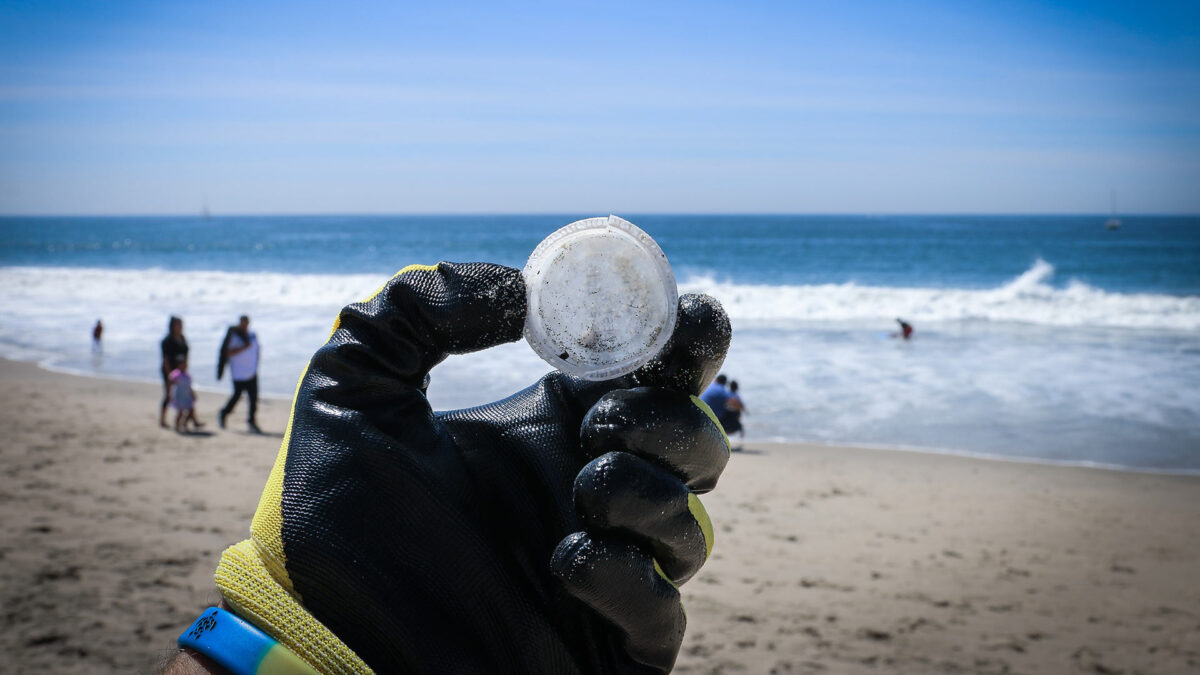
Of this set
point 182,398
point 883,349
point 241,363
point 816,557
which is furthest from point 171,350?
point 883,349

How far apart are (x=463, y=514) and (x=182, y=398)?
1051 cm

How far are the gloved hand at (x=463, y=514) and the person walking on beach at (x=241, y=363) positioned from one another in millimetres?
10130

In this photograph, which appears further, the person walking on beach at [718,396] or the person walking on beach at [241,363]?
the person walking on beach at [241,363]

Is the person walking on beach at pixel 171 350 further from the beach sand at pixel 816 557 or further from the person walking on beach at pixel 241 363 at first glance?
the beach sand at pixel 816 557

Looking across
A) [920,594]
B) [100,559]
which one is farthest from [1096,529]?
[100,559]

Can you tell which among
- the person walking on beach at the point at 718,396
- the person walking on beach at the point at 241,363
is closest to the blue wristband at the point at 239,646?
the person walking on beach at the point at 718,396

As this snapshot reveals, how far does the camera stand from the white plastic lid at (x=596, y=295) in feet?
4.69

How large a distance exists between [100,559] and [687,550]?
6.29 m

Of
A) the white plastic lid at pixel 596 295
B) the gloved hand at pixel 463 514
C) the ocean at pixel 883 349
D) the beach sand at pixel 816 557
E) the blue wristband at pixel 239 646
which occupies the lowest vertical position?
the beach sand at pixel 816 557

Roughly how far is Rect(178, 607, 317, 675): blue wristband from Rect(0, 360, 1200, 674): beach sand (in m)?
3.99

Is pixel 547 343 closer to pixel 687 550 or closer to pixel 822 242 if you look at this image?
pixel 687 550

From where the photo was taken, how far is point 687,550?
1.42 metres

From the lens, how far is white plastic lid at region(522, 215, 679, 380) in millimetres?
1430

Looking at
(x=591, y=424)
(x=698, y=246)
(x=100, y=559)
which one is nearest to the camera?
(x=591, y=424)
